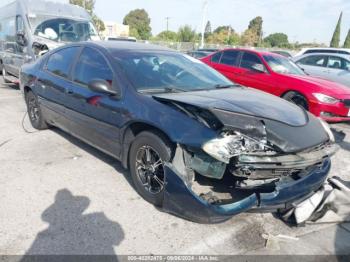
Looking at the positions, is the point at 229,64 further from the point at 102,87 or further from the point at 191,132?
the point at 191,132

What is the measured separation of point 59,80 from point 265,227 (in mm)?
3334

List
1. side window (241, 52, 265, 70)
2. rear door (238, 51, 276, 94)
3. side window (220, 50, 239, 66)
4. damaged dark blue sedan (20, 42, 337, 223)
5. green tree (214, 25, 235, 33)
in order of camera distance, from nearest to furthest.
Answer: damaged dark blue sedan (20, 42, 337, 223) → rear door (238, 51, 276, 94) → side window (241, 52, 265, 70) → side window (220, 50, 239, 66) → green tree (214, 25, 235, 33)

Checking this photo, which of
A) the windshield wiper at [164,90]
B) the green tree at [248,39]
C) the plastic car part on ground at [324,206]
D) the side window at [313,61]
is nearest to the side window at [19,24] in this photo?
the windshield wiper at [164,90]

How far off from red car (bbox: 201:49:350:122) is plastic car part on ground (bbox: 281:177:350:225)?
364cm

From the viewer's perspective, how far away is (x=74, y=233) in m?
2.74

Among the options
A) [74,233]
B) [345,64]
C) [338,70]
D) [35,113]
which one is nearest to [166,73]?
[74,233]

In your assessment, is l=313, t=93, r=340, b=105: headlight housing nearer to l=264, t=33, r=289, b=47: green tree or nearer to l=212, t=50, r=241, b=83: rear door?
l=212, t=50, r=241, b=83: rear door

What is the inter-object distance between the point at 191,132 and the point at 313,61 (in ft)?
30.8

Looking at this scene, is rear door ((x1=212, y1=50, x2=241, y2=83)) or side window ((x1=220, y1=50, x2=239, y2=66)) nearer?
rear door ((x1=212, y1=50, x2=241, y2=83))

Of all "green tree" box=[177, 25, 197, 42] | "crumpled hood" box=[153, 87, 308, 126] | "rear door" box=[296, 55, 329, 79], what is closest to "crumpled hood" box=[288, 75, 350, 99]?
"rear door" box=[296, 55, 329, 79]

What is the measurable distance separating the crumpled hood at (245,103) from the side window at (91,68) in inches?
33.7

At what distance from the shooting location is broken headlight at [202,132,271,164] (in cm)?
255

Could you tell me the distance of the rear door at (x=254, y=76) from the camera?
7320 mm

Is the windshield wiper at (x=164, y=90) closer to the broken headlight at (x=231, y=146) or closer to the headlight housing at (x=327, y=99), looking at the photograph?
the broken headlight at (x=231, y=146)
